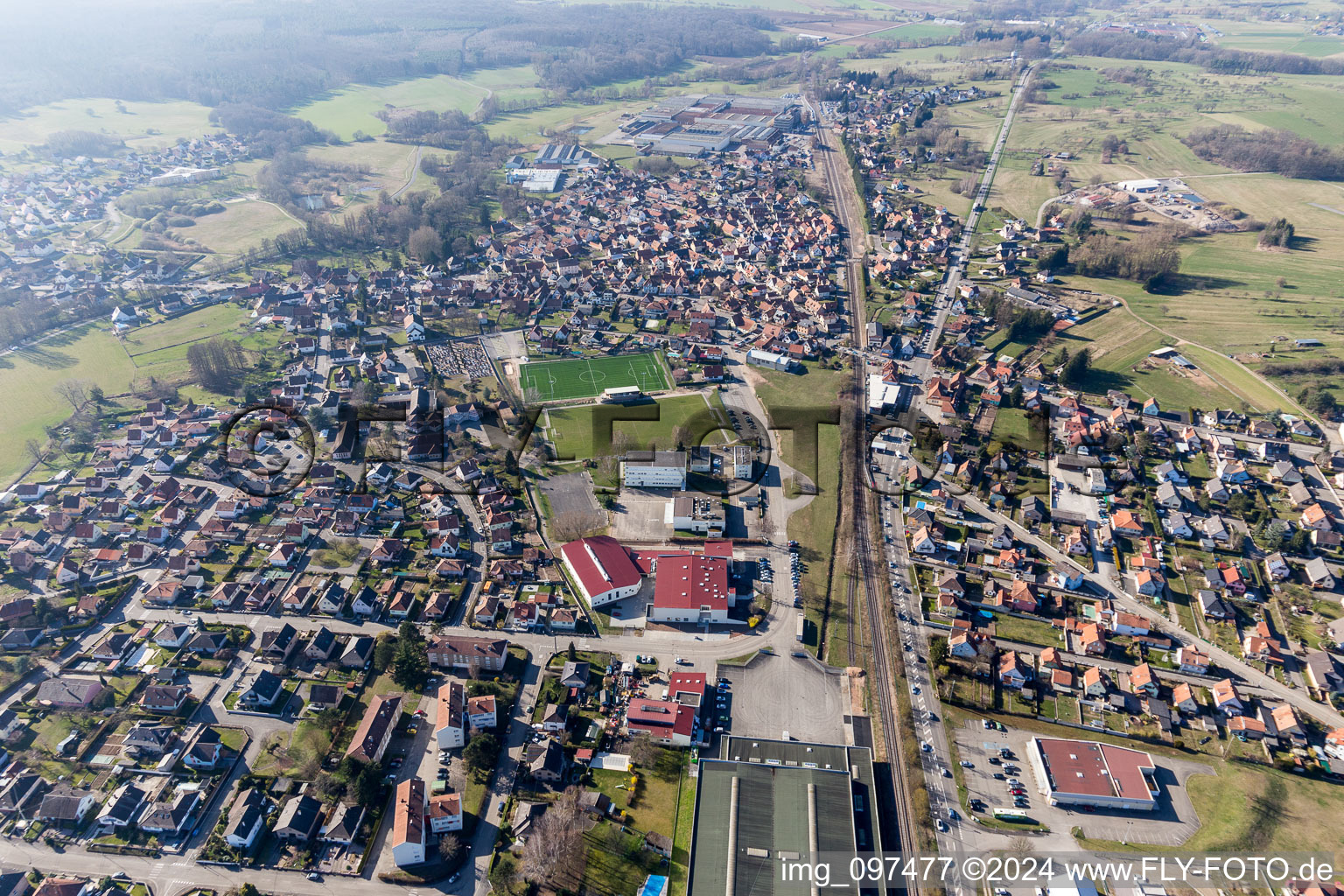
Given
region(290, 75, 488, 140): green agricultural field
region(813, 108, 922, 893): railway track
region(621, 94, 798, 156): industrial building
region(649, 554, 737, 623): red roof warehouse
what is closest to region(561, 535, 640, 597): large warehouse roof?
region(649, 554, 737, 623): red roof warehouse

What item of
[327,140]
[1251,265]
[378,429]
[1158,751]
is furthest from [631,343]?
[327,140]

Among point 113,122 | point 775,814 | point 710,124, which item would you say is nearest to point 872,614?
point 775,814

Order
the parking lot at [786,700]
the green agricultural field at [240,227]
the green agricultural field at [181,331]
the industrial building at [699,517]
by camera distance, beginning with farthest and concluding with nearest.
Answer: the green agricultural field at [240,227]
the green agricultural field at [181,331]
the industrial building at [699,517]
the parking lot at [786,700]

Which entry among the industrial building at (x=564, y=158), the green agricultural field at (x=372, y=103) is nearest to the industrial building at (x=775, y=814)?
the industrial building at (x=564, y=158)

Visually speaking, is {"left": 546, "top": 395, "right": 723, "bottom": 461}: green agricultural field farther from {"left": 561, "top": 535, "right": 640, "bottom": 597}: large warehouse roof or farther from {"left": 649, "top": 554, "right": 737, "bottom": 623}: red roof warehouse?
{"left": 649, "top": 554, "right": 737, "bottom": 623}: red roof warehouse

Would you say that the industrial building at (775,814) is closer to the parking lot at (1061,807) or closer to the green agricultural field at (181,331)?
the parking lot at (1061,807)

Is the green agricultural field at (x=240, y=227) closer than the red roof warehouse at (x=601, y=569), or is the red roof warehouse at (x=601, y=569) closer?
the red roof warehouse at (x=601, y=569)

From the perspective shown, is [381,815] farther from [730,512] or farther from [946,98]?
[946,98]
